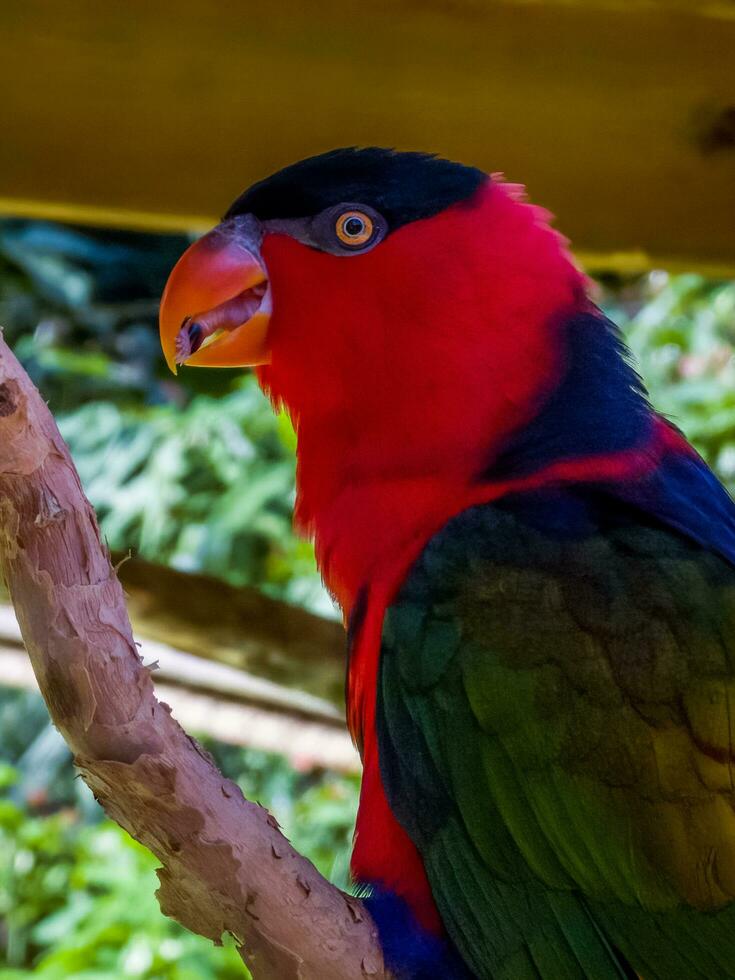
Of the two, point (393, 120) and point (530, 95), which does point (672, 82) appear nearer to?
point (530, 95)

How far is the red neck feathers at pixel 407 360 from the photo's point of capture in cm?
157

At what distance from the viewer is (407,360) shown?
5.29 feet

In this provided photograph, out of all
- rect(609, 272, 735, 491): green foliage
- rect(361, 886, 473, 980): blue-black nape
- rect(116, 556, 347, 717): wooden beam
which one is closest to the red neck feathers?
rect(361, 886, 473, 980): blue-black nape

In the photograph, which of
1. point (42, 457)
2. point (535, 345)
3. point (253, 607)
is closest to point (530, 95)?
point (535, 345)

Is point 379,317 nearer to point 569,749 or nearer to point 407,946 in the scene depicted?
point 569,749

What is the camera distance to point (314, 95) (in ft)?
7.75

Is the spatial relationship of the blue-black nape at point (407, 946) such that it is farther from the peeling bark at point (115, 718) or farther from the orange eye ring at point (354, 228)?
the orange eye ring at point (354, 228)

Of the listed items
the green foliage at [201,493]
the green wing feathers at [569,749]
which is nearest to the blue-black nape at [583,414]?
the green wing feathers at [569,749]

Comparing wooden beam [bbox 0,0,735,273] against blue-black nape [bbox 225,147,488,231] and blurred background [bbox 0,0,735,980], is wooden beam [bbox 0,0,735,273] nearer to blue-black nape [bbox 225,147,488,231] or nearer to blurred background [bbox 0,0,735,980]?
blurred background [bbox 0,0,735,980]

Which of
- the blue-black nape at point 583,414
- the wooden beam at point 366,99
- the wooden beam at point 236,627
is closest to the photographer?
the blue-black nape at point 583,414

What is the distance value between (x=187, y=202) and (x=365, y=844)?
1.52 meters

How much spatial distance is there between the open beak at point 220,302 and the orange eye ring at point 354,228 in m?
0.12

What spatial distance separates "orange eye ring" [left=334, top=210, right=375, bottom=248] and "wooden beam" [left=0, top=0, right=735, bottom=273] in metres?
0.78

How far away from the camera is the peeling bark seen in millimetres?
1003
